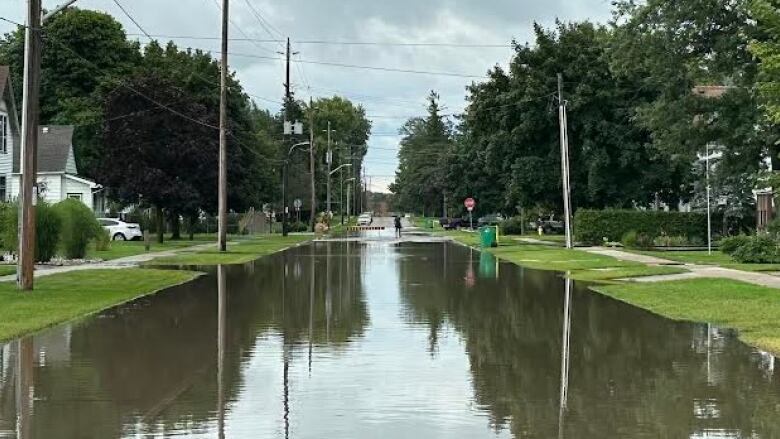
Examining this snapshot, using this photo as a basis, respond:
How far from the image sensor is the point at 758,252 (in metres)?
32.7

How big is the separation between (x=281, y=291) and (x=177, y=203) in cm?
3062

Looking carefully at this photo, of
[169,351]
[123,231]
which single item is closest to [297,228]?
[123,231]

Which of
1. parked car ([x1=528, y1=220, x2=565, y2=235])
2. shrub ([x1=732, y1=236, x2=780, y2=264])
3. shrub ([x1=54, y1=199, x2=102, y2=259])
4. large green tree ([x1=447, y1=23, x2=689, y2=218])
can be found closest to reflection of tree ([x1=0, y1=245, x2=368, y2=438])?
shrub ([x1=54, y1=199, x2=102, y2=259])

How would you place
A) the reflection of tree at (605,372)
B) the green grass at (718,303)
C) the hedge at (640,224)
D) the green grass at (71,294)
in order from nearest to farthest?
the reflection of tree at (605,372) → the green grass at (718,303) → the green grass at (71,294) → the hedge at (640,224)

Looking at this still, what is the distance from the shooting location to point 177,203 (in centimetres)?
5244

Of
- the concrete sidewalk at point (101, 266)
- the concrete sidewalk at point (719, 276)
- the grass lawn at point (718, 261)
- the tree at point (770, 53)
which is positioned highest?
the tree at point (770, 53)

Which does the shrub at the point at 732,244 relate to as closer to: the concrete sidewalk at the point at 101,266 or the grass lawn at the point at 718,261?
the grass lawn at the point at 718,261

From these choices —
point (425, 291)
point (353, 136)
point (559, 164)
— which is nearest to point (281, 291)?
point (425, 291)

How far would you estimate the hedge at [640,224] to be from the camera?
161 ft

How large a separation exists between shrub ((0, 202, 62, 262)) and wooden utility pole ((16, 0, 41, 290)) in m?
9.87

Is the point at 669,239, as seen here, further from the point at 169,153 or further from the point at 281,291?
the point at 281,291

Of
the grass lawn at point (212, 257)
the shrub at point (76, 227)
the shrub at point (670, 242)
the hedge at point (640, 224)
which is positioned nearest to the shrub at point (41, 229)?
the shrub at point (76, 227)

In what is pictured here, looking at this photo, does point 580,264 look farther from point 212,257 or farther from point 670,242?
point 670,242

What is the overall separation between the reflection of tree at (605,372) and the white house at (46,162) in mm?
32051
